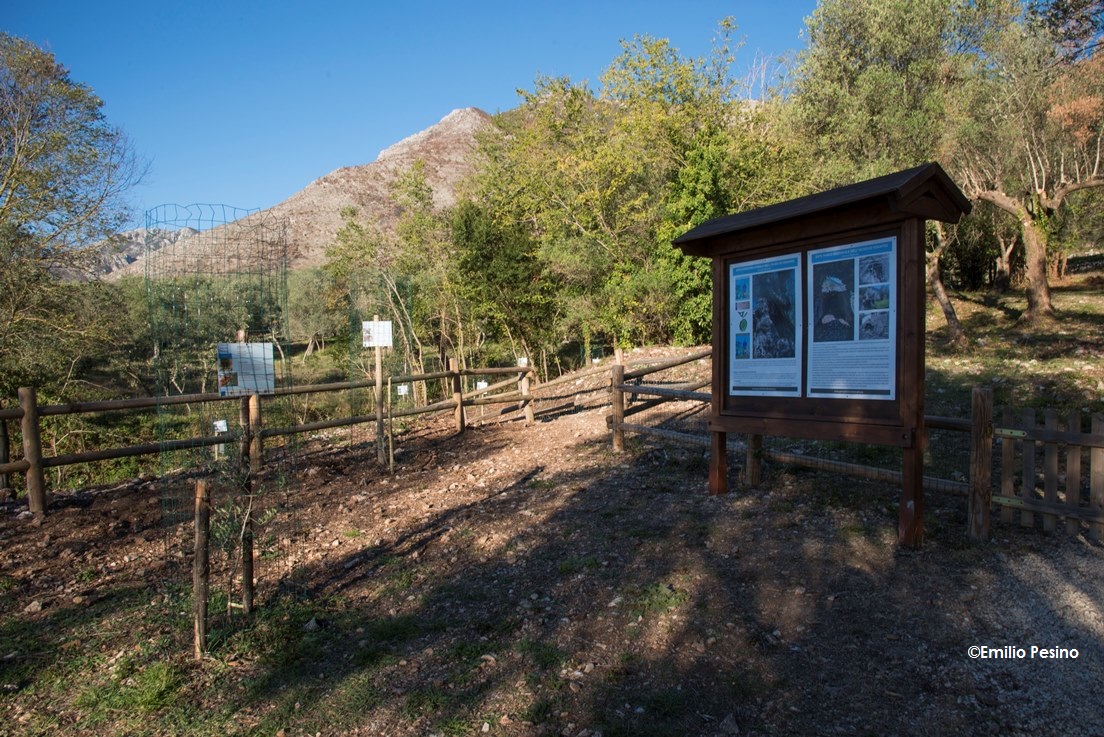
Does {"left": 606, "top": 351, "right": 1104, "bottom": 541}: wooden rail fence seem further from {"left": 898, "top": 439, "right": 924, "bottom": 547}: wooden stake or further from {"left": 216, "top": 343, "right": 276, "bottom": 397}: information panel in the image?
{"left": 216, "top": 343, "right": 276, "bottom": 397}: information panel

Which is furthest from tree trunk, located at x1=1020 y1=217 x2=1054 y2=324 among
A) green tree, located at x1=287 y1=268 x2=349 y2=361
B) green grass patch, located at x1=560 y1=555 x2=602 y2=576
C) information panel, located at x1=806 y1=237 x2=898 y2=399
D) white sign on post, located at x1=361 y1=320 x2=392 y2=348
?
green tree, located at x1=287 y1=268 x2=349 y2=361

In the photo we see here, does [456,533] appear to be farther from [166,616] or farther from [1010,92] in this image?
[1010,92]

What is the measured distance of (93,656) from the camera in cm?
414

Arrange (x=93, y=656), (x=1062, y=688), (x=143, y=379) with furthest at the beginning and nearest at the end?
(x=143, y=379), (x=93, y=656), (x=1062, y=688)

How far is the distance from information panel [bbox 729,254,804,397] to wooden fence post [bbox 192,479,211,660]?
4177 millimetres

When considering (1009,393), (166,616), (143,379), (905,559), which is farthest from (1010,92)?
(143,379)

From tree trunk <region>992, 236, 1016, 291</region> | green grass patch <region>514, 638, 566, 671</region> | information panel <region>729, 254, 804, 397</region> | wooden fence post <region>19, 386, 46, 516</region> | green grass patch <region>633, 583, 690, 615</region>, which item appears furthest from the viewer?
tree trunk <region>992, 236, 1016, 291</region>

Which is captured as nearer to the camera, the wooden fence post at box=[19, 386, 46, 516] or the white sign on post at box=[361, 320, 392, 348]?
the wooden fence post at box=[19, 386, 46, 516]

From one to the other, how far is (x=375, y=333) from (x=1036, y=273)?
15.9 metres

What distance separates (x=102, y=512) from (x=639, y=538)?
574 cm

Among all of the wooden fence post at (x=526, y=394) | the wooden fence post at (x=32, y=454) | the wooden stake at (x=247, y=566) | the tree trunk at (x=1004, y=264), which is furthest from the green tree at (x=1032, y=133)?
the wooden fence post at (x=32, y=454)

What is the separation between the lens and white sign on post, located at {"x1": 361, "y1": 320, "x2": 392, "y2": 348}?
9.33 meters

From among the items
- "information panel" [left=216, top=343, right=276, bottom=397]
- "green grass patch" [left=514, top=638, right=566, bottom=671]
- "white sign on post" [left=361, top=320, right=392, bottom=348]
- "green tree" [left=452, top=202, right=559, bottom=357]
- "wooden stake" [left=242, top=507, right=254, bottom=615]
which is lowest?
"green grass patch" [left=514, top=638, right=566, bottom=671]

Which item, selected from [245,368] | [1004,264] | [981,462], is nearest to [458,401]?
[245,368]
